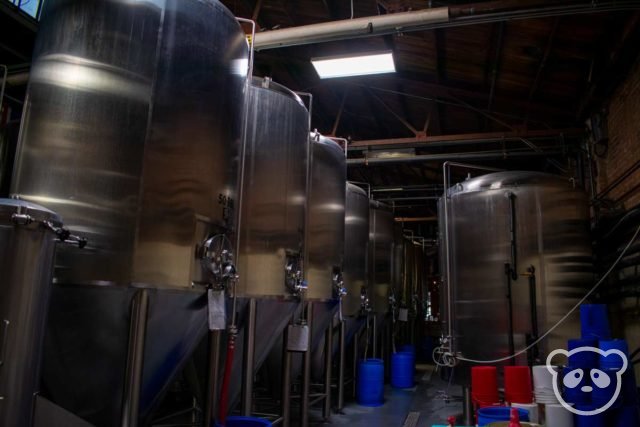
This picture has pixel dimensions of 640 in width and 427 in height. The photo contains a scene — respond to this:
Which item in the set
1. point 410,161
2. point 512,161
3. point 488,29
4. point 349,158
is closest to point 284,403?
point 488,29

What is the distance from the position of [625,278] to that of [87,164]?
544 cm

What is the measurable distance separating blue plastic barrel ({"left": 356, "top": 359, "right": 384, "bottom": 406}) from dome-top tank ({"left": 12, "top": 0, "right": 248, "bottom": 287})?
5021mm

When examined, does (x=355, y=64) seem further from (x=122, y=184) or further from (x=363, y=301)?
(x=122, y=184)

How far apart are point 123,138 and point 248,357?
6.78ft

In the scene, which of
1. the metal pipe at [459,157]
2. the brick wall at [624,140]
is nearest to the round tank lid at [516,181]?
the brick wall at [624,140]

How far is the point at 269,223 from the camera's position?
3.97 m

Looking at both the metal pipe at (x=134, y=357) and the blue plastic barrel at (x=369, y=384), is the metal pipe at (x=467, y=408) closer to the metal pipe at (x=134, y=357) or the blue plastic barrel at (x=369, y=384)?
the blue plastic barrel at (x=369, y=384)

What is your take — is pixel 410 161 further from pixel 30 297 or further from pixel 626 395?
pixel 30 297

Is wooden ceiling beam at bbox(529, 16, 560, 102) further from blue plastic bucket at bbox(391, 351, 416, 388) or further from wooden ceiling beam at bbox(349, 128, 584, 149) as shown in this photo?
blue plastic bucket at bbox(391, 351, 416, 388)

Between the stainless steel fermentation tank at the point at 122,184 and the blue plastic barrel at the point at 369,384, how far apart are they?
4.78m

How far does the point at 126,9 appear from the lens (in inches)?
98.9

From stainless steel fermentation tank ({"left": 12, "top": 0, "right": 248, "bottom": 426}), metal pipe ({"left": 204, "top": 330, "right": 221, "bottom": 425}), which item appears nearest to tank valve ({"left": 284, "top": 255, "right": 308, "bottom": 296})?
metal pipe ({"left": 204, "top": 330, "right": 221, "bottom": 425})

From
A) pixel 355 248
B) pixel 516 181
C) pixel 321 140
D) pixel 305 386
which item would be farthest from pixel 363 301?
pixel 516 181

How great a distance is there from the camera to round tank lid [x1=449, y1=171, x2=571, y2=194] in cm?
563
